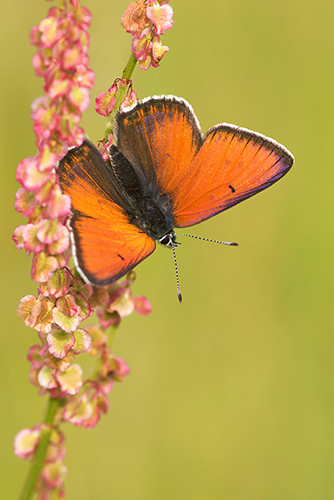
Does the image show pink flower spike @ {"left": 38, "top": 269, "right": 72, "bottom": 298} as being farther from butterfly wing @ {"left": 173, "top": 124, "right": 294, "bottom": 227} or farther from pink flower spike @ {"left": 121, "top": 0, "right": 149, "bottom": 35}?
butterfly wing @ {"left": 173, "top": 124, "right": 294, "bottom": 227}

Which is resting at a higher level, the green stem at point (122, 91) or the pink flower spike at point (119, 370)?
the green stem at point (122, 91)

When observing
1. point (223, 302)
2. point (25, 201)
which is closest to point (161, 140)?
point (25, 201)

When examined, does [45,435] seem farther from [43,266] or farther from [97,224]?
[97,224]

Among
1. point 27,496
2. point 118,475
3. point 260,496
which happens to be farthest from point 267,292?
point 27,496

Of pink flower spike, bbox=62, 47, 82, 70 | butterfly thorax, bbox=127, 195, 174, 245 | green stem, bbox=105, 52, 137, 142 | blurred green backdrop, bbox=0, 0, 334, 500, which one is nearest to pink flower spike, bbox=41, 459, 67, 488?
butterfly thorax, bbox=127, 195, 174, 245

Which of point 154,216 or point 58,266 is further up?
point 154,216

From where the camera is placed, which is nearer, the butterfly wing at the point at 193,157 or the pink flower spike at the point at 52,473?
the pink flower spike at the point at 52,473

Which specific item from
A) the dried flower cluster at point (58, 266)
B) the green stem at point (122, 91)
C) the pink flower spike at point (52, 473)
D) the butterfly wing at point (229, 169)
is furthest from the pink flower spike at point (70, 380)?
the butterfly wing at point (229, 169)

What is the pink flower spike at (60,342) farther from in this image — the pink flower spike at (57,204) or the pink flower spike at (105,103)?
the pink flower spike at (105,103)
